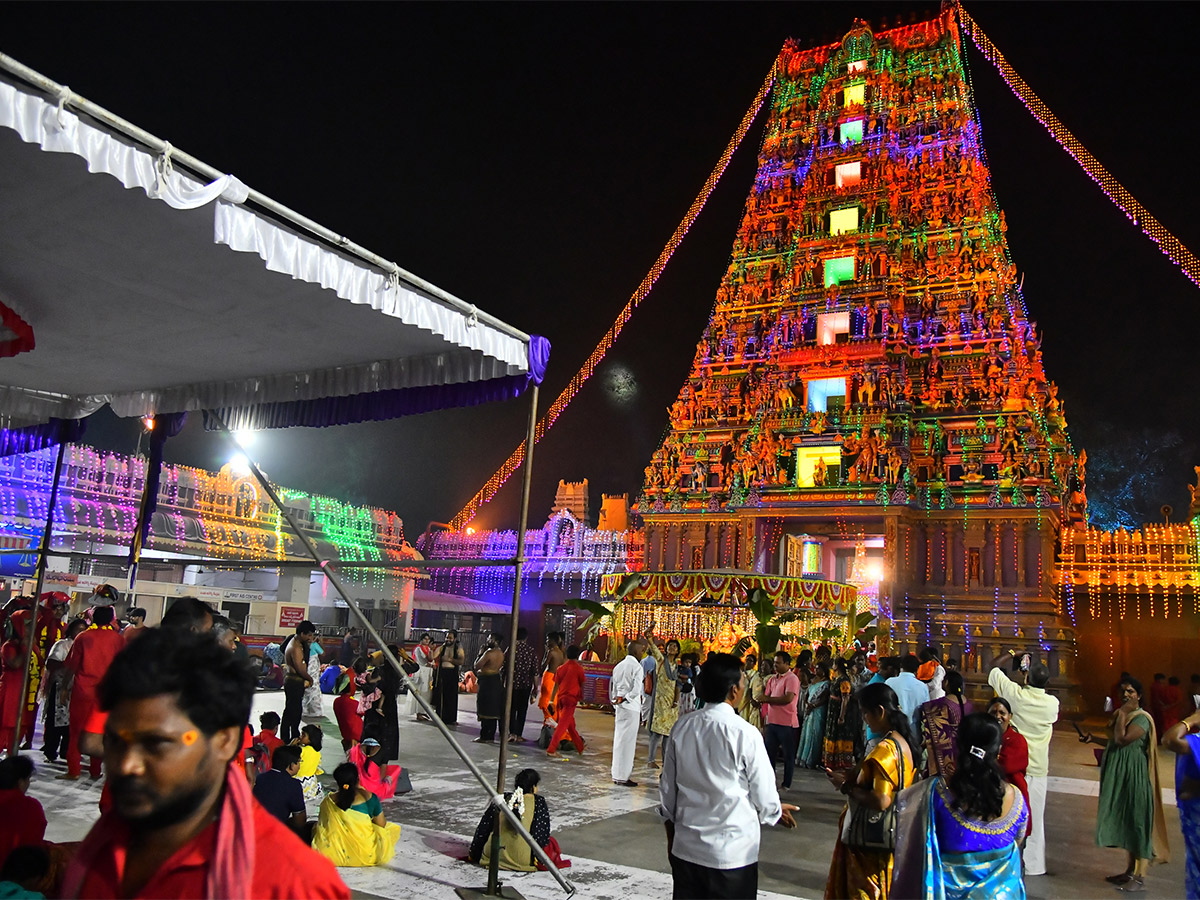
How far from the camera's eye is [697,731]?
163 inches

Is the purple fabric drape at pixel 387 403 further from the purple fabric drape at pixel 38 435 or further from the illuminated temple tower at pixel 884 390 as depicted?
the illuminated temple tower at pixel 884 390

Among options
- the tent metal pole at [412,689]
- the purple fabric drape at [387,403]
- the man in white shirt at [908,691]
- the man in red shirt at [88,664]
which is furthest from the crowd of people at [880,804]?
the man in red shirt at [88,664]

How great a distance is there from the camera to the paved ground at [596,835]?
601cm

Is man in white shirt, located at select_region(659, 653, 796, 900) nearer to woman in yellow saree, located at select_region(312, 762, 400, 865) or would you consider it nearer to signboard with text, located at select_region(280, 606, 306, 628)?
woman in yellow saree, located at select_region(312, 762, 400, 865)

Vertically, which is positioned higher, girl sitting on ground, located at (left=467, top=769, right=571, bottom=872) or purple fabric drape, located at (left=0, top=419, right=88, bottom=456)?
purple fabric drape, located at (left=0, top=419, right=88, bottom=456)

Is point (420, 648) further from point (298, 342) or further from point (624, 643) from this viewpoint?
point (298, 342)

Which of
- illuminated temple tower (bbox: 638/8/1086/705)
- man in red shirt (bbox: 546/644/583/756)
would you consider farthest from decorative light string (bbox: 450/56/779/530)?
man in red shirt (bbox: 546/644/583/756)

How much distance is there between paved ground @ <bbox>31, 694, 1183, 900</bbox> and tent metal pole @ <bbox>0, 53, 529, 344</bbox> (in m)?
3.73

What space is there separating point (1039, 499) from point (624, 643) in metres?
12.0

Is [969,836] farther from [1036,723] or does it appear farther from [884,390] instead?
[884,390]

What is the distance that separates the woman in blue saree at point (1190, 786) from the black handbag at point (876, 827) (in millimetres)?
1796

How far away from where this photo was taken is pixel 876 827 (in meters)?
4.45

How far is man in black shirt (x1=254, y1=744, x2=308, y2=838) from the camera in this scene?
506cm

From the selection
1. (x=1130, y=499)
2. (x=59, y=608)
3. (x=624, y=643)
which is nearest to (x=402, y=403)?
(x=59, y=608)
